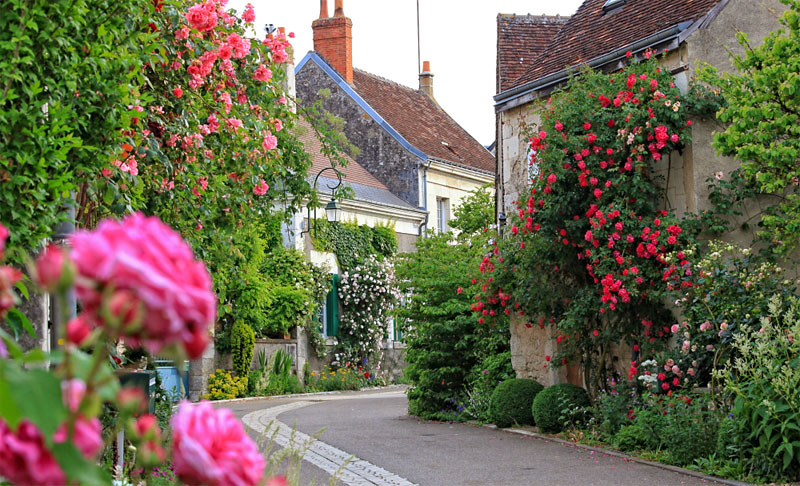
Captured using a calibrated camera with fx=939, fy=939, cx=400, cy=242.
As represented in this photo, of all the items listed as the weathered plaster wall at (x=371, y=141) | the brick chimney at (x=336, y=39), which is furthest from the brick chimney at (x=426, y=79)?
the weathered plaster wall at (x=371, y=141)

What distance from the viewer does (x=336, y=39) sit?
95.9ft

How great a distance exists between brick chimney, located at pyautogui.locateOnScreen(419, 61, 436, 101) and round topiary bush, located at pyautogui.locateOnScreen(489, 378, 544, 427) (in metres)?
23.6

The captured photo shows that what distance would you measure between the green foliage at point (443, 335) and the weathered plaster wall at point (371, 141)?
1251cm

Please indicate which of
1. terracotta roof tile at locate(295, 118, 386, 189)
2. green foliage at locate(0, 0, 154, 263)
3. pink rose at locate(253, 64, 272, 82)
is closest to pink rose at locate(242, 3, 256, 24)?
pink rose at locate(253, 64, 272, 82)

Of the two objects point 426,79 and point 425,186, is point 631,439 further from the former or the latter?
point 426,79

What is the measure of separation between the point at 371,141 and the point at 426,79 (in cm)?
769

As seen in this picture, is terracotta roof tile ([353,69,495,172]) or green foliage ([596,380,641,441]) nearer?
green foliage ([596,380,641,441])

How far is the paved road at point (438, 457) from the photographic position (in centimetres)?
833

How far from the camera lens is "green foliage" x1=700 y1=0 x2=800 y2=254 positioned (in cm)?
923

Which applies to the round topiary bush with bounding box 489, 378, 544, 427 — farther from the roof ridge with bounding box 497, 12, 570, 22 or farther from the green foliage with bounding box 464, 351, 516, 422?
the roof ridge with bounding box 497, 12, 570, 22

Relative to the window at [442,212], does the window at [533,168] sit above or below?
below

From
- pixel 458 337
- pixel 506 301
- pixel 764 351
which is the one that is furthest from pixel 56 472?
pixel 458 337

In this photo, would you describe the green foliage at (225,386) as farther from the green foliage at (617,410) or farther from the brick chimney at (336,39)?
the brick chimney at (336,39)

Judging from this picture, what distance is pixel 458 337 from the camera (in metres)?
14.8
